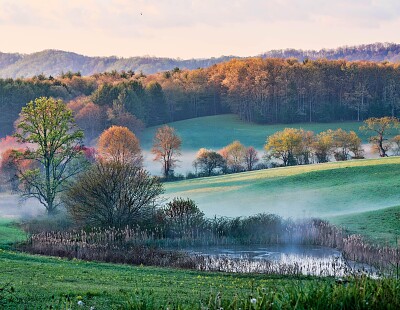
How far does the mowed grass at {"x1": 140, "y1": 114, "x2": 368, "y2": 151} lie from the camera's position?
108 m

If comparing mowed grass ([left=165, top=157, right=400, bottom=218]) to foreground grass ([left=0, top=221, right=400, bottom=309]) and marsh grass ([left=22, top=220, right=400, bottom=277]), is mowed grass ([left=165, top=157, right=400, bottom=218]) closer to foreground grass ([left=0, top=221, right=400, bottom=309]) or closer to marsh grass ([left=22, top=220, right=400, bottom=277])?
marsh grass ([left=22, top=220, right=400, bottom=277])

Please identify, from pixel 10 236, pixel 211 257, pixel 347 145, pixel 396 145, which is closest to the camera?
pixel 211 257

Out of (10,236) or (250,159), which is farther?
(250,159)

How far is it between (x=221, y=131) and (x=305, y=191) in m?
63.7

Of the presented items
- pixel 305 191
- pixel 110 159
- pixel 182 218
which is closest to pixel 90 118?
pixel 110 159

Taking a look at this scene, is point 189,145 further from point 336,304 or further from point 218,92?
point 336,304

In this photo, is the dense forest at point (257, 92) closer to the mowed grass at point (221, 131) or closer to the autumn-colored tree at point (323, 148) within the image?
the mowed grass at point (221, 131)

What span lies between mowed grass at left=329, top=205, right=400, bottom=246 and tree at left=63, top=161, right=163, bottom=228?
1146 cm

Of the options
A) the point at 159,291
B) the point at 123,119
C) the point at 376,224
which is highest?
the point at 123,119

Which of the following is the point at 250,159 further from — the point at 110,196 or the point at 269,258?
the point at 269,258

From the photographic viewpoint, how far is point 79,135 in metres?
53.0

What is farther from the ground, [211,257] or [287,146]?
[287,146]

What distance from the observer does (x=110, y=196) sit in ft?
122

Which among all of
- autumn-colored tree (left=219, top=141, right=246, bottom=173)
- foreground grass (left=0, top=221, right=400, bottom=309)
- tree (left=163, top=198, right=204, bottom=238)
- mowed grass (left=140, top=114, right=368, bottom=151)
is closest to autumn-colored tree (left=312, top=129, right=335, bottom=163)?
autumn-colored tree (left=219, top=141, right=246, bottom=173)
